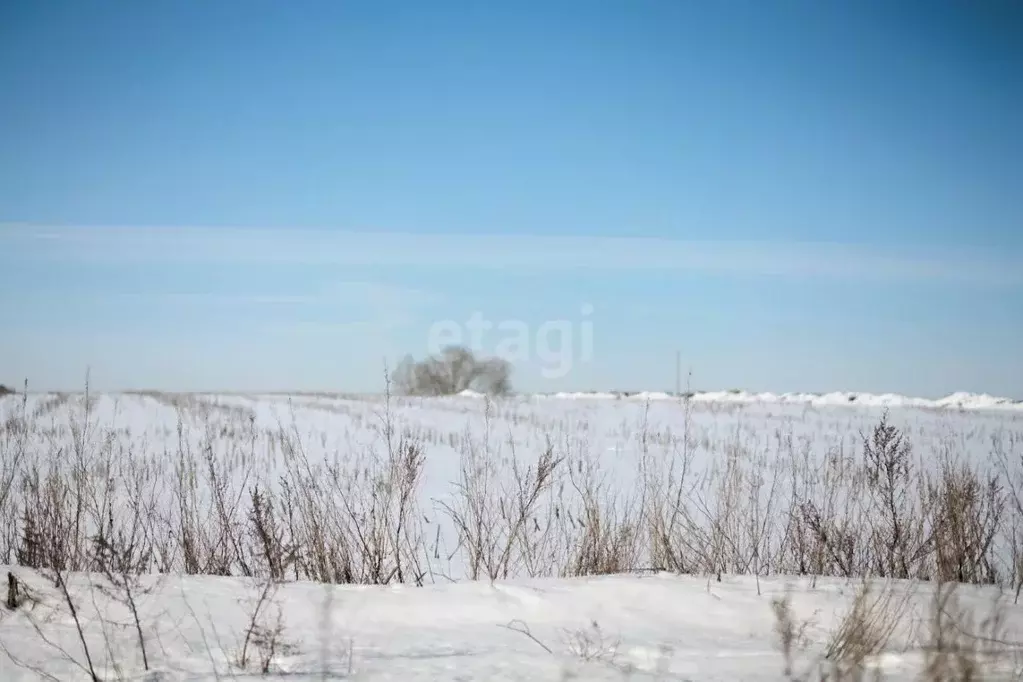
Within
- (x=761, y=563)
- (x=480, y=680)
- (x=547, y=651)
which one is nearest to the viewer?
(x=480, y=680)

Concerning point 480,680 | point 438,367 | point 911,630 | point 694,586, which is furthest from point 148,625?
point 438,367

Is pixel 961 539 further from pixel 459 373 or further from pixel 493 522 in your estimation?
pixel 459 373

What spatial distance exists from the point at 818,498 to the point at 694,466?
350 cm

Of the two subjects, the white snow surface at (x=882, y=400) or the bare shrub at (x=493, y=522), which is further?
the white snow surface at (x=882, y=400)

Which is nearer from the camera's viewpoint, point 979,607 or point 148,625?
point 148,625

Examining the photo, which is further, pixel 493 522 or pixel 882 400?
pixel 882 400

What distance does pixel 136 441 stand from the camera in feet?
39.8

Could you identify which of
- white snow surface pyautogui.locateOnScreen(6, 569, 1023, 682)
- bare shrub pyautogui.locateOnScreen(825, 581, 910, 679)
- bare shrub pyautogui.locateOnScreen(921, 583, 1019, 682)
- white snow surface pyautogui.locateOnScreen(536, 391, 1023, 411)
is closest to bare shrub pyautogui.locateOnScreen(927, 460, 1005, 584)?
white snow surface pyautogui.locateOnScreen(6, 569, 1023, 682)

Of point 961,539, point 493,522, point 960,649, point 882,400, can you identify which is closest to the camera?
point 960,649

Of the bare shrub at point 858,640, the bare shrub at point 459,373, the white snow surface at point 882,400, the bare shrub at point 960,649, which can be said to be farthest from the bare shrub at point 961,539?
the bare shrub at point 459,373

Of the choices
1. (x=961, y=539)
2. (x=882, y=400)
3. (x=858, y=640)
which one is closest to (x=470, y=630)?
(x=858, y=640)

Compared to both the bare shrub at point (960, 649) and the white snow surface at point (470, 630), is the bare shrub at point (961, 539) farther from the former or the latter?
the bare shrub at point (960, 649)

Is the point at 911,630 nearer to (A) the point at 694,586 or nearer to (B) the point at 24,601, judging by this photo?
(A) the point at 694,586

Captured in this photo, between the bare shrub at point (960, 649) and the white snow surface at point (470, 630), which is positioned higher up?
the bare shrub at point (960, 649)
